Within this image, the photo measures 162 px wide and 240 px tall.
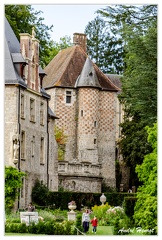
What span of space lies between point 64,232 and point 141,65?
475 inches

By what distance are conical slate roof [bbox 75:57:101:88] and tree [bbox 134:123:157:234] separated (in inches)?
1138

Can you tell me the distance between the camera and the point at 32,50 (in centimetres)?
4991

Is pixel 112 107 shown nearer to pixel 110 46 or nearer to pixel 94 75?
pixel 94 75

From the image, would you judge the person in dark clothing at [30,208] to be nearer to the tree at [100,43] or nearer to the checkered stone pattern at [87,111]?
the checkered stone pattern at [87,111]

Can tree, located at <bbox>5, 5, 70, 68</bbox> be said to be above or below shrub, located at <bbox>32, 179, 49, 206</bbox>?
above

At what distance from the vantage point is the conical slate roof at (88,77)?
2461 inches

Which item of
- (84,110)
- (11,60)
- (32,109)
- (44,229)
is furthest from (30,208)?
(84,110)

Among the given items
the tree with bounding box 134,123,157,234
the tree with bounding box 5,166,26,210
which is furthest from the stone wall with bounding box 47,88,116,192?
the tree with bounding box 134,123,157,234

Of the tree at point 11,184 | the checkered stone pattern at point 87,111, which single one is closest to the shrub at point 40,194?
the tree at point 11,184

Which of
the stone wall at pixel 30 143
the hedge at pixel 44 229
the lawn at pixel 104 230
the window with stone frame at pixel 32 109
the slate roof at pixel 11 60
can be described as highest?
the slate roof at pixel 11 60

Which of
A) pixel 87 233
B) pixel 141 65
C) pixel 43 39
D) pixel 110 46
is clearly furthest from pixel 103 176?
pixel 87 233

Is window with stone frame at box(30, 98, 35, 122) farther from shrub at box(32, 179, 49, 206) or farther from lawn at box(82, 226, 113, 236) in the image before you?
lawn at box(82, 226, 113, 236)

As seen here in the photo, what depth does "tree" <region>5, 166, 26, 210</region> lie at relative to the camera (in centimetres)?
4297

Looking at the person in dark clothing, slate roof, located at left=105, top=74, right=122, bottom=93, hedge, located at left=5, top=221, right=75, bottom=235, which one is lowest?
hedge, located at left=5, top=221, right=75, bottom=235
